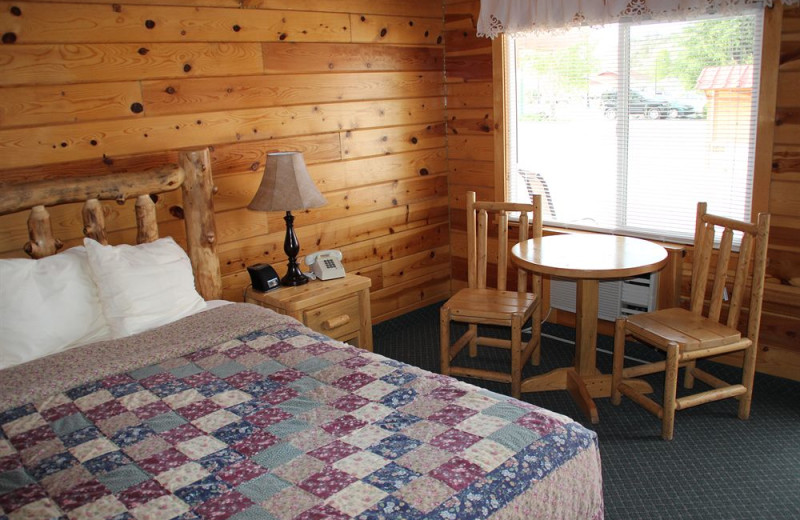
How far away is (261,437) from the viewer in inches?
72.3

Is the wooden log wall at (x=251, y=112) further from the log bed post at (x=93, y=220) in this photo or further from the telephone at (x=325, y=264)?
the telephone at (x=325, y=264)

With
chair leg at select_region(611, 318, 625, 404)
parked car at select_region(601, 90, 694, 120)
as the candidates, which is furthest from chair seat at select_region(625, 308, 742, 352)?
parked car at select_region(601, 90, 694, 120)

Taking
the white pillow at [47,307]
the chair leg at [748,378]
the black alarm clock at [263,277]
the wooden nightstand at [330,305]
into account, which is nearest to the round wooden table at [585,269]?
the chair leg at [748,378]

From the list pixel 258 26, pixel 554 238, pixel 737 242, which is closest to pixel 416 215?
pixel 554 238

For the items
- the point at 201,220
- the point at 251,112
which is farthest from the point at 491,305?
the point at 251,112

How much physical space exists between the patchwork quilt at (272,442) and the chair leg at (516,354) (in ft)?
3.01

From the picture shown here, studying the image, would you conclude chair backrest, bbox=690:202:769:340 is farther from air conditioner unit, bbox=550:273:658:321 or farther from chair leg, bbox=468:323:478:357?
chair leg, bbox=468:323:478:357

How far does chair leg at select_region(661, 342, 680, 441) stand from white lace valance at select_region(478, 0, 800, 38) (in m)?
1.55

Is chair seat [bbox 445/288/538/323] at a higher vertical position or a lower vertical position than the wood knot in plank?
lower

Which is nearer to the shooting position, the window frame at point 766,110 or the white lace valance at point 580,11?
the window frame at point 766,110

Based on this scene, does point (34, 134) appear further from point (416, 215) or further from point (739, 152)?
point (739, 152)

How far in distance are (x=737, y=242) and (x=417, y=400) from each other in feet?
6.77

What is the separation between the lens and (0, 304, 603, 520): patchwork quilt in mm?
1558

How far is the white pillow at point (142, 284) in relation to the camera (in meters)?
2.56
